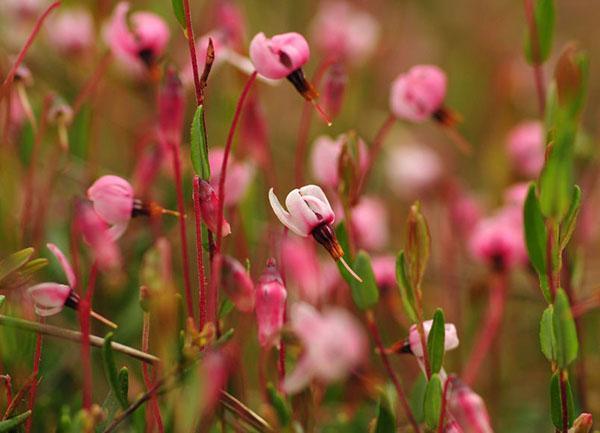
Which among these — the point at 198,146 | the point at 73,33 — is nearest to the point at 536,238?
the point at 198,146

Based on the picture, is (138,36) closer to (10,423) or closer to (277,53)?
(277,53)

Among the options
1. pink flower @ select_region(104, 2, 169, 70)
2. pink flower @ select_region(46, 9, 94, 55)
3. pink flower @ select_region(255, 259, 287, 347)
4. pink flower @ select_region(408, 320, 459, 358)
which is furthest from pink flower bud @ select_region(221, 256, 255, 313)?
pink flower @ select_region(46, 9, 94, 55)

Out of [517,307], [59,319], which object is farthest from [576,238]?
[59,319]

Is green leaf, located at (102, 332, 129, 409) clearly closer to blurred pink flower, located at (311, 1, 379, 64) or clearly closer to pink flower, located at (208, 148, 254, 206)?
pink flower, located at (208, 148, 254, 206)

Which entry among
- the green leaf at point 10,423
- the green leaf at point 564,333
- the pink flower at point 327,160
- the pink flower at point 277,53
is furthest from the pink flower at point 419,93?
the green leaf at point 10,423

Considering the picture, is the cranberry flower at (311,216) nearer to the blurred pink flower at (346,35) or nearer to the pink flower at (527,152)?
the pink flower at (527,152)
